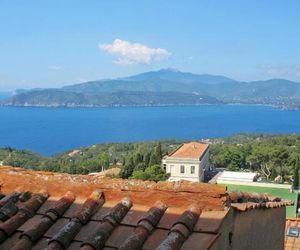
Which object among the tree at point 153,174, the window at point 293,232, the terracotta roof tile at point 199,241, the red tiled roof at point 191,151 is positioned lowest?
the tree at point 153,174

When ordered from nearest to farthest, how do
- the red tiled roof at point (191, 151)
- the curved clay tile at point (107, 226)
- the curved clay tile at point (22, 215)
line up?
the curved clay tile at point (107, 226)
the curved clay tile at point (22, 215)
the red tiled roof at point (191, 151)

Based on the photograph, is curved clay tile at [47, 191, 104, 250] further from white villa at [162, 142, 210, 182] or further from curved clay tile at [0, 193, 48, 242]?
white villa at [162, 142, 210, 182]

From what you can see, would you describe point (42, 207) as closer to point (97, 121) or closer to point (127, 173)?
point (127, 173)

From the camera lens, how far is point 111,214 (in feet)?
9.59

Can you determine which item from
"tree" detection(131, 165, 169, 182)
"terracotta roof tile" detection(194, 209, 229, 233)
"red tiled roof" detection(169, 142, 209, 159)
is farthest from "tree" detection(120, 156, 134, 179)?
"terracotta roof tile" detection(194, 209, 229, 233)

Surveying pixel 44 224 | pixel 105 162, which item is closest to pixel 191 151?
pixel 105 162

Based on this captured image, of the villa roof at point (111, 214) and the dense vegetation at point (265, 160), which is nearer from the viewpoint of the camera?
the villa roof at point (111, 214)

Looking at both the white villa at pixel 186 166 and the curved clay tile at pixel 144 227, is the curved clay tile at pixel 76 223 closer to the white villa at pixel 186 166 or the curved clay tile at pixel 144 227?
the curved clay tile at pixel 144 227

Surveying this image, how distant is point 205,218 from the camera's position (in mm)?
2793

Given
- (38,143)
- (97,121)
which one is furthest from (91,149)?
(97,121)

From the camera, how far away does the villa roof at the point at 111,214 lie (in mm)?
2662

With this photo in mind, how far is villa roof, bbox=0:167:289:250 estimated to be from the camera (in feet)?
8.73

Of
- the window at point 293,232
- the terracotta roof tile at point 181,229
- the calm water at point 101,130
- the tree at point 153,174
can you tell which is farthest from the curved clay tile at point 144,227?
the calm water at point 101,130

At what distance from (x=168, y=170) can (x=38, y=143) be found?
82.0m
